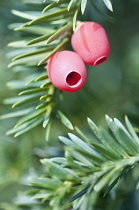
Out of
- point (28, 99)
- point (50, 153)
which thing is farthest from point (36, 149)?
point (28, 99)

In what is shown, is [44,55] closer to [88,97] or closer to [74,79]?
[74,79]

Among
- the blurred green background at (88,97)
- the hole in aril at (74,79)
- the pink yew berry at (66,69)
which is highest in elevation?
the pink yew berry at (66,69)

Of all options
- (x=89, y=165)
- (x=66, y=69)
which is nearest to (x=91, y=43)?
(x=66, y=69)

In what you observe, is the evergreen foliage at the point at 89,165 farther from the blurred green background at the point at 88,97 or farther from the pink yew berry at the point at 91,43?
the blurred green background at the point at 88,97

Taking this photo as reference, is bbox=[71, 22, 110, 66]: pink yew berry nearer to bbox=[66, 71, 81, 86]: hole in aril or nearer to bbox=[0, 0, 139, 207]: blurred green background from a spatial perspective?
bbox=[66, 71, 81, 86]: hole in aril

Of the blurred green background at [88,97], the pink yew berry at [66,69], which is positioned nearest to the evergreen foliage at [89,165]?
the pink yew berry at [66,69]

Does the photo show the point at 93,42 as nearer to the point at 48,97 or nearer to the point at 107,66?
the point at 48,97

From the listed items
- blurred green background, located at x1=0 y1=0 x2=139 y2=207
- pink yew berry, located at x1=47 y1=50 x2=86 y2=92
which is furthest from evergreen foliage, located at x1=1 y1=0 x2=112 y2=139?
blurred green background, located at x1=0 y1=0 x2=139 y2=207
